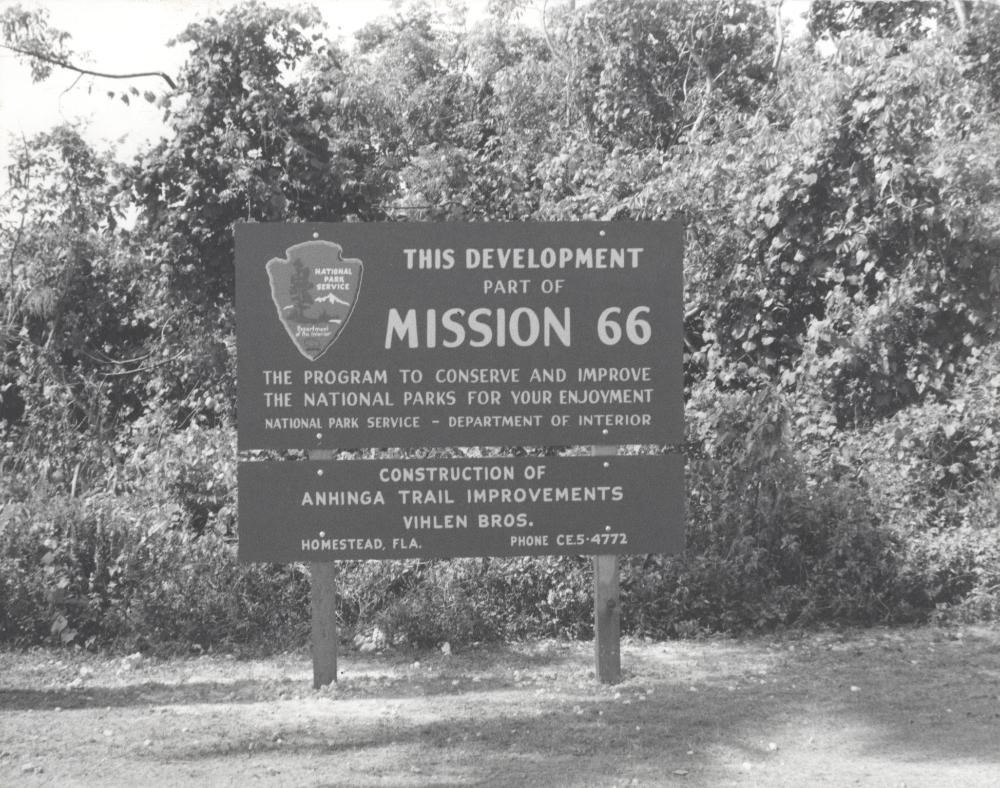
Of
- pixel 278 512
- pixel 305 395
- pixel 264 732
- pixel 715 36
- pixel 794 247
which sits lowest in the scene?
pixel 264 732

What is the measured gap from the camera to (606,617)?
6254 mm

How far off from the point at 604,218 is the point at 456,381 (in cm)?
567

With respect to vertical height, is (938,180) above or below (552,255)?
above

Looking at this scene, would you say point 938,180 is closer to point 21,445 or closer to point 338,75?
point 338,75

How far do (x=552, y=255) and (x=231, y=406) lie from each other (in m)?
5.81

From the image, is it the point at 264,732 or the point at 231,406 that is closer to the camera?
the point at 264,732

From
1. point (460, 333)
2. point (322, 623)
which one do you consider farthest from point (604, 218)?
point (322, 623)

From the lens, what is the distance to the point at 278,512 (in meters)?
6.12

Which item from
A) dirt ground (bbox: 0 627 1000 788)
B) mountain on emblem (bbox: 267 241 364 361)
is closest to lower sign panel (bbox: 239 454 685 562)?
mountain on emblem (bbox: 267 241 364 361)

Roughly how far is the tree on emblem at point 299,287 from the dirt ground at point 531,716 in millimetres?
2085

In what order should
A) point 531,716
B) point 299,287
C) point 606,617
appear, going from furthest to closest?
point 606,617, point 299,287, point 531,716

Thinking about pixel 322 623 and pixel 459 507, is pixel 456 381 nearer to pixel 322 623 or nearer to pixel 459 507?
pixel 459 507

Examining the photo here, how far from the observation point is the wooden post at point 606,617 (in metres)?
6.25

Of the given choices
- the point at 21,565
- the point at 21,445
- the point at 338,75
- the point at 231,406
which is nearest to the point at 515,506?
the point at 21,565
